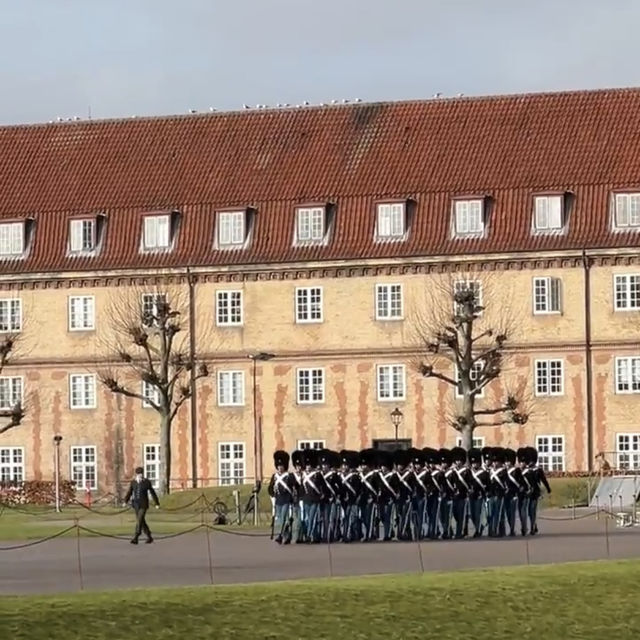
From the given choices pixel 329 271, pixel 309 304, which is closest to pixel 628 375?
pixel 329 271

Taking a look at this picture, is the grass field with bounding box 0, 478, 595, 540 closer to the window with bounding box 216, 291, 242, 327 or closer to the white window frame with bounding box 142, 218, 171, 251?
the window with bounding box 216, 291, 242, 327

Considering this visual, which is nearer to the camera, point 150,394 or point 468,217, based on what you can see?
point 468,217

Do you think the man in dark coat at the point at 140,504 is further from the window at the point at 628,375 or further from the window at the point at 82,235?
the window at the point at 82,235

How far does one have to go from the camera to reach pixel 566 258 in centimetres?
10738

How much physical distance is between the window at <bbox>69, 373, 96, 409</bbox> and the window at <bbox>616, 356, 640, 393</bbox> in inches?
856

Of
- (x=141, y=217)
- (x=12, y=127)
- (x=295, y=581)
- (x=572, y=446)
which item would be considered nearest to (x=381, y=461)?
(x=295, y=581)

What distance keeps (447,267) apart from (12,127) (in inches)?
895

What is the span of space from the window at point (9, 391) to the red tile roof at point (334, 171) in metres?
4.63

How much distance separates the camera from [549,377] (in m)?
108

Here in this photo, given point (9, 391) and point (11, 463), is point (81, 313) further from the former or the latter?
point (11, 463)

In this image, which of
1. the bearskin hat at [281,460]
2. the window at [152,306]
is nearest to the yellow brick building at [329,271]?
the window at [152,306]

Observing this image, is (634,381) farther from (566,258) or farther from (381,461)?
(381,461)

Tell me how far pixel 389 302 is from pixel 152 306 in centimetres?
955

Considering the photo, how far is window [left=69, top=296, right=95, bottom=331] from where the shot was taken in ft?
372
